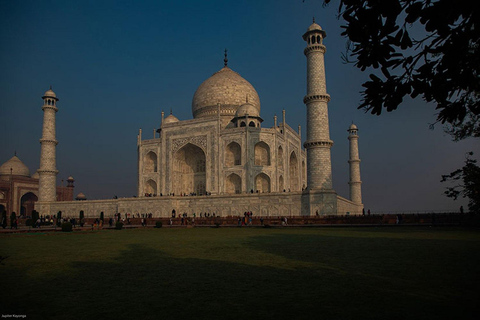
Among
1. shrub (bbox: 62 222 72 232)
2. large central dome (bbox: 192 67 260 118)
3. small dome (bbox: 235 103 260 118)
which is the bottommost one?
shrub (bbox: 62 222 72 232)

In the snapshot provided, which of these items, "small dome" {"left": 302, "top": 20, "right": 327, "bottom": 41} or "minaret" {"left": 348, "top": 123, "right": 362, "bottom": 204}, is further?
"minaret" {"left": 348, "top": 123, "right": 362, "bottom": 204}

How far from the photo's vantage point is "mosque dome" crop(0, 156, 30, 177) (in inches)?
1871

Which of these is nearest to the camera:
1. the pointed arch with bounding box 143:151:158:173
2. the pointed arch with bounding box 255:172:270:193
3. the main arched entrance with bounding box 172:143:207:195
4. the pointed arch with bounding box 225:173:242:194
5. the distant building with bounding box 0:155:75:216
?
the pointed arch with bounding box 255:172:270:193

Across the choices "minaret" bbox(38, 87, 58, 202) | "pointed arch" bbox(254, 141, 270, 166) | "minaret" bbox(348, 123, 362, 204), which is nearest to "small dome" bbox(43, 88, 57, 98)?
"minaret" bbox(38, 87, 58, 202)

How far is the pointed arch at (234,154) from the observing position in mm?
34312

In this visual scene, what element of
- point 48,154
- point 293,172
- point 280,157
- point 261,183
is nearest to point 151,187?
point 48,154

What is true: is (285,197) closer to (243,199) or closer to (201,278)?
(243,199)

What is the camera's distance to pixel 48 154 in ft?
116

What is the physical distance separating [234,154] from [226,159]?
3.50 feet

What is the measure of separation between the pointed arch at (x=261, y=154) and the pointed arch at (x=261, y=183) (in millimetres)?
1143

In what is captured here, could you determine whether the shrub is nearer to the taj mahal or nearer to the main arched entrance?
the taj mahal

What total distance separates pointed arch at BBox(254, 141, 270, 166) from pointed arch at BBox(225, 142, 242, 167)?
1.54 metres

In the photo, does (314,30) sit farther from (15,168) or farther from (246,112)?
(15,168)

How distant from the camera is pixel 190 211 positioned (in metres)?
30.3
